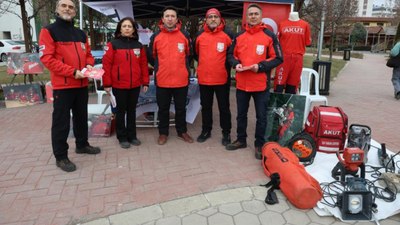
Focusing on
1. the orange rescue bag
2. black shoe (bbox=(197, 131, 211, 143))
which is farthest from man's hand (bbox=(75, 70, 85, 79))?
the orange rescue bag

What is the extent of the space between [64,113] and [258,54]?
237cm

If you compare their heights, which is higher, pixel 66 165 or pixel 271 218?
pixel 66 165

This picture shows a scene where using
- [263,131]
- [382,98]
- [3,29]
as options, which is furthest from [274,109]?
[3,29]

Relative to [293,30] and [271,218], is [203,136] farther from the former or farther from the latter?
[293,30]

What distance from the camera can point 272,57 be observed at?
3.98m

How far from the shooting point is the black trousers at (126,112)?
4.32 meters

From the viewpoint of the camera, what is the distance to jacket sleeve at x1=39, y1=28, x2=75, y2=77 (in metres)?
3.37

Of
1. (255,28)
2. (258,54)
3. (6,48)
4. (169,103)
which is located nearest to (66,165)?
(169,103)

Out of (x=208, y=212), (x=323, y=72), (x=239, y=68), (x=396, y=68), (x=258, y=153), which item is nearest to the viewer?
(x=208, y=212)

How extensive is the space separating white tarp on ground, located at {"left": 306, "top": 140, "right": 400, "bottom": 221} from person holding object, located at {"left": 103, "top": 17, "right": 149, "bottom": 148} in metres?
2.42

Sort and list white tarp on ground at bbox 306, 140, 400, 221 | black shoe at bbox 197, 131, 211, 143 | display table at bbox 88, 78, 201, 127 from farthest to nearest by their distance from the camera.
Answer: display table at bbox 88, 78, 201, 127
black shoe at bbox 197, 131, 211, 143
white tarp on ground at bbox 306, 140, 400, 221

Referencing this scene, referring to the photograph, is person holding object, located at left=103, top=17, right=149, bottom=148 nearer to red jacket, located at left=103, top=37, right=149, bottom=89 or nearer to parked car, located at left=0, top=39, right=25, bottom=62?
red jacket, located at left=103, top=37, right=149, bottom=89

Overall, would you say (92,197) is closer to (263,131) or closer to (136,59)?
(136,59)

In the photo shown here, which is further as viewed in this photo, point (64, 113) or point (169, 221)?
point (64, 113)
